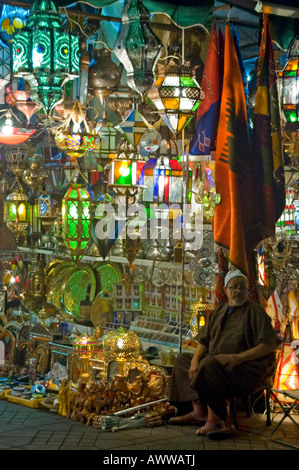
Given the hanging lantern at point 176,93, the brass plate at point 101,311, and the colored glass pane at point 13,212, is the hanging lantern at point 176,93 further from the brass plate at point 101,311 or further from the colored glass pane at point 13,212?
the colored glass pane at point 13,212

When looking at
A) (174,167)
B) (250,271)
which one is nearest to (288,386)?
(250,271)

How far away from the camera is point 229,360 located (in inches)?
229

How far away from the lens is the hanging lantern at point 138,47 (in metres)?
5.59

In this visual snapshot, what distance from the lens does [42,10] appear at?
555cm

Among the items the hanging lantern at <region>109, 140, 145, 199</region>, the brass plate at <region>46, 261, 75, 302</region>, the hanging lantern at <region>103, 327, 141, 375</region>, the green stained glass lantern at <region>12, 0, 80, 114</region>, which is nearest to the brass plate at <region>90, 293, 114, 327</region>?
the brass plate at <region>46, 261, 75, 302</region>

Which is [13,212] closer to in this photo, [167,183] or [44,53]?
[167,183]

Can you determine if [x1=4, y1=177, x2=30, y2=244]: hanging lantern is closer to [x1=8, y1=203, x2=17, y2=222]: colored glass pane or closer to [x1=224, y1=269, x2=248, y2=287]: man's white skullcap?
[x1=8, y1=203, x2=17, y2=222]: colored glass pane

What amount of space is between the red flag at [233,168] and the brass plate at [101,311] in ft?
7.72

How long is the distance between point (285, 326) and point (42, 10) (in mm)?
3047

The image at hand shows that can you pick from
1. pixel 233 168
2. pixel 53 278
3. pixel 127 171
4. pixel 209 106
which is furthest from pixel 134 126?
pixel 53 278

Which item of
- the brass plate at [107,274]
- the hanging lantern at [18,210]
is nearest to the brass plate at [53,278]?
the brass plate at [107,274]

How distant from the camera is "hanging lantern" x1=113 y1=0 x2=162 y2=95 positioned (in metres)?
5.59

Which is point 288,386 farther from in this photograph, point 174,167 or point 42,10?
point 42,10

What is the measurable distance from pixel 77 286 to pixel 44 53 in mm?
3898
